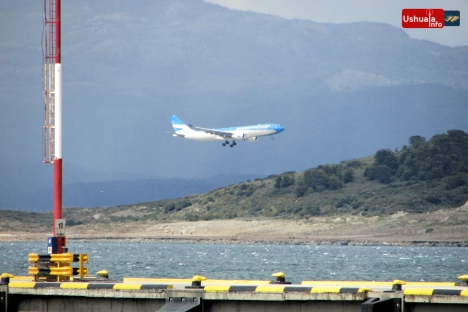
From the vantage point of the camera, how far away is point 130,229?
646 ft

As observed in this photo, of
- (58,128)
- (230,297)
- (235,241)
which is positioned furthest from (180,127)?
(230,297)

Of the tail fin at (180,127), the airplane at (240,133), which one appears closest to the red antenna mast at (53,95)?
the airplane at (240,133)

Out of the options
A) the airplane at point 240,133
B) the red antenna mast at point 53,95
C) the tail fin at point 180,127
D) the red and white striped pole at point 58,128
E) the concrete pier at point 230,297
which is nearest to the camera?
the concrete pier at point 230,297

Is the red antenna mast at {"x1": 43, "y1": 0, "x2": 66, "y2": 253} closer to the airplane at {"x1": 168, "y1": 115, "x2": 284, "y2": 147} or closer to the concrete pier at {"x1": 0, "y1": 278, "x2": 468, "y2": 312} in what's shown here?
the concrete pier at {"x1": 0, "y1": 278, "x2": 468, "y2": 312}

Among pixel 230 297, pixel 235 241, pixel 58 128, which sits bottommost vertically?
pixel 230 297

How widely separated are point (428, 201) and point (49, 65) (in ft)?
508

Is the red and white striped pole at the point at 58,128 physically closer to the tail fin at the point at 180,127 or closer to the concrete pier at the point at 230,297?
the concrete pier at the point at 230,297

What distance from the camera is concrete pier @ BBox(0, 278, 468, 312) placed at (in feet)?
67.5

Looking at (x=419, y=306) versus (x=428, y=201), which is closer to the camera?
(x=419, y=306)

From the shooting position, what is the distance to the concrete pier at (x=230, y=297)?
20.6 m

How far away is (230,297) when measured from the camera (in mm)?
22031

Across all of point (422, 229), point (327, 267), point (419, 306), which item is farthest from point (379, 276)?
point (422, 229)

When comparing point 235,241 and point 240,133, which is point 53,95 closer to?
point 240,133

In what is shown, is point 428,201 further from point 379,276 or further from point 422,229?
point 379,276
